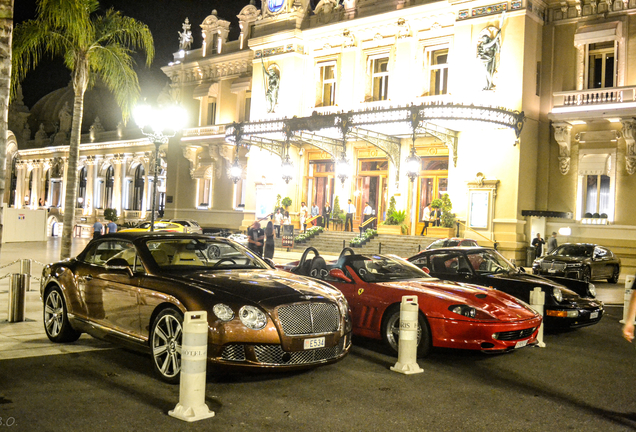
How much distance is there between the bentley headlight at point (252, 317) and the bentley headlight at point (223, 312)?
10 centimetres

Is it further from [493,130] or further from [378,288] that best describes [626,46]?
[378,288]

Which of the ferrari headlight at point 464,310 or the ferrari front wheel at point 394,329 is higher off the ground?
the ferrari headlight at point 464,310

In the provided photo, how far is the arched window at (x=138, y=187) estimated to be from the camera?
1930 inches

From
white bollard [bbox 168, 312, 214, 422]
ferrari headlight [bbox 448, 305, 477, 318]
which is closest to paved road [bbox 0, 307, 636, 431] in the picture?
white bollard [bbox 168, 312, 214, 422]

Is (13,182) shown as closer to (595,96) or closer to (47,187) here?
(47,187)

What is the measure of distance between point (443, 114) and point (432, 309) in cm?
1804

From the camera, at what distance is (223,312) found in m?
6.17

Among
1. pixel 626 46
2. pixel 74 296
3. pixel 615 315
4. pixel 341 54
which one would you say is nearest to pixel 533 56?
pixel 626 46

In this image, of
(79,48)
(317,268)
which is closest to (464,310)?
(317,268)

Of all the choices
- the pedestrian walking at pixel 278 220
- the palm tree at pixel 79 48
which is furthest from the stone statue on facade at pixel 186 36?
the palm tree at pixel 79 48

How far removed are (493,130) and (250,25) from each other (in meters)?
19.1

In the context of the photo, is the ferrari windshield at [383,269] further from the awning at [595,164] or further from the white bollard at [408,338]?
the awning at [595,164]

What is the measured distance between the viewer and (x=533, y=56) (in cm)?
2677

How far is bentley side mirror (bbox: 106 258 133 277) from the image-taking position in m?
7.21
